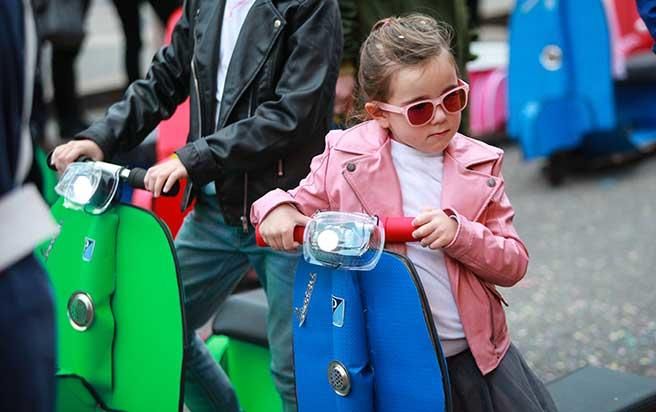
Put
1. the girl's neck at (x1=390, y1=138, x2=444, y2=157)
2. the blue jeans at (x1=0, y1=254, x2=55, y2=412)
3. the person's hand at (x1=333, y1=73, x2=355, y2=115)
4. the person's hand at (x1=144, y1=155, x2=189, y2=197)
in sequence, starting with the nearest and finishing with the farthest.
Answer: the blue jeans at (x1=0, y1=254, x2=55, y2=412), the girl's neck at (x1=390, y1=138, x2=444, y2=157), the person's hand at (x1=144, y1=155, x2=189, y2=197), the person's hand at (x1=333, y1=73, x2=355, y2=115)

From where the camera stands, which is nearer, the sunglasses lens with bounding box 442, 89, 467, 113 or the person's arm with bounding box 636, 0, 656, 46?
the sunglasses lens with bounding box 442, 89, 467, 113

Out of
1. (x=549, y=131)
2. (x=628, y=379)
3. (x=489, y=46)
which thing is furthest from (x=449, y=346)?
(x=489, y=46)

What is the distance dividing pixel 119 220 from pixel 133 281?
152mm

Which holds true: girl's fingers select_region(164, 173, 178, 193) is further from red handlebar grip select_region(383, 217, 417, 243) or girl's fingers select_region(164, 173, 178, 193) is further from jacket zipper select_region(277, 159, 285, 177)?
red handlebar grip select_region(383, 217, 417, 243)

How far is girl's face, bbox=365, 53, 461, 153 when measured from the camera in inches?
93.3

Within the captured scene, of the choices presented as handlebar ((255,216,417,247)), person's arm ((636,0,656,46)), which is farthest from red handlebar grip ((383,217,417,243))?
person's arm ((636,0,656,46))

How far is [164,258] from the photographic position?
267 centimetres

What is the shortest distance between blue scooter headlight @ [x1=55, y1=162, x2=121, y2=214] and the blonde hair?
0.65 m

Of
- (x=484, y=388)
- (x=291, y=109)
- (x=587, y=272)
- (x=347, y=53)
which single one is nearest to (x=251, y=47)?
(x=291, y=109)

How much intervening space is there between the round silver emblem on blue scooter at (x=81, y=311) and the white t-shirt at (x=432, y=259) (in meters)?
0.81

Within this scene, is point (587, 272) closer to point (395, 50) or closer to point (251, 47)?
point (251, 47)

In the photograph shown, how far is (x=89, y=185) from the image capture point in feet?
8.88

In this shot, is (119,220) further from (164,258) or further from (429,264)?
(429,264)

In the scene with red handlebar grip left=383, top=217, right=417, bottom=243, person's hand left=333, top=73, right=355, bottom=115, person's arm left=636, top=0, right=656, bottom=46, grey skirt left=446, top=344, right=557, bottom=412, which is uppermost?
person's arm left=636, top=0, right=656, bottom=46
